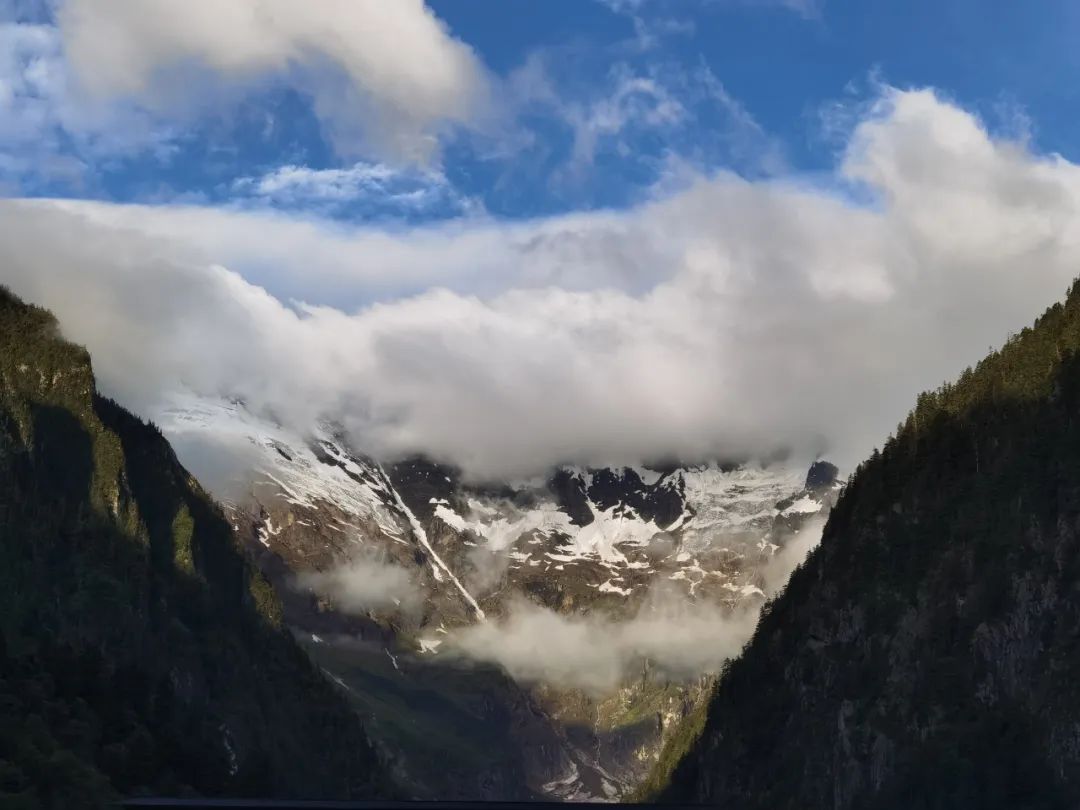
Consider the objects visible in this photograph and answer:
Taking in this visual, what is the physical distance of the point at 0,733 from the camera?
158 m

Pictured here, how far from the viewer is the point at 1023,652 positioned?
19762 cm

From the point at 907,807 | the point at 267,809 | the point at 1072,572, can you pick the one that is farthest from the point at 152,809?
the point at 1072,572

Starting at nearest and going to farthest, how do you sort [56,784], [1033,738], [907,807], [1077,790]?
[56,784] < [1077,790] < [1033,738] < [907,807]

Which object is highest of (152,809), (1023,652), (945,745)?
(1023,652)

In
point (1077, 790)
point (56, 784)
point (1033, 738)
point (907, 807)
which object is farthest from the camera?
point (907, 807)

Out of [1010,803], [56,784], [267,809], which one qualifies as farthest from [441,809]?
[1010,803]

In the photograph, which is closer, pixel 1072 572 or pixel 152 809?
pixel 152 809

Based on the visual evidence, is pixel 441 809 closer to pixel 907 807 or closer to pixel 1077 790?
pixel 907 807

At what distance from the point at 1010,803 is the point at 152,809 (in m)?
102

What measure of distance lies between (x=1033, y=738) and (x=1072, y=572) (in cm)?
2542

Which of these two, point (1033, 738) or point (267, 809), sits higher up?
point (1033, 738)

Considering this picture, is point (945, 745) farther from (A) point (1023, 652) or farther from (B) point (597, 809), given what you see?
(B) point (597, 809)

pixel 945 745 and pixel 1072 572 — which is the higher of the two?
pixel 1072 572

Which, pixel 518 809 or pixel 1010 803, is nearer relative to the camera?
pixel 1010 803
